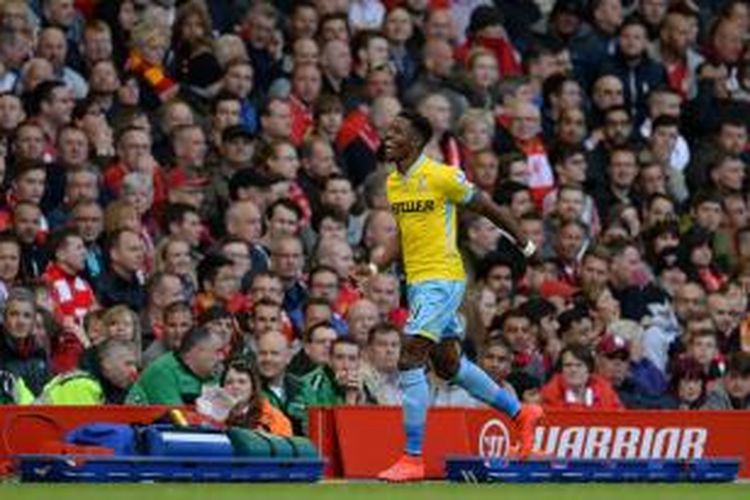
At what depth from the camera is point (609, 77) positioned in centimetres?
2733

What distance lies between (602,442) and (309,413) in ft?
6.80

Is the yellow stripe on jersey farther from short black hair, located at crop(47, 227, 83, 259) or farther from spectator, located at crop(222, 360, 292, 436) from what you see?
short black hair, located at crop(47, 227, 83, 259)

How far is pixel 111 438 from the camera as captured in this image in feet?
61.1

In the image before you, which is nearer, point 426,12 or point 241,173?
point 241,173

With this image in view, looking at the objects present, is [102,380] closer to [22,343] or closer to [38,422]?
[22,343]

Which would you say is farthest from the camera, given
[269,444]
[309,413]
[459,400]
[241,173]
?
[241,173]

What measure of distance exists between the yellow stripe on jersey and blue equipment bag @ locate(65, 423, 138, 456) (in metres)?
2.22

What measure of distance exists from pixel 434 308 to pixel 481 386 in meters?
0.65

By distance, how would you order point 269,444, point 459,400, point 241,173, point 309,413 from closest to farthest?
point 269,444, point 309,413, point 459,400, point 241,173

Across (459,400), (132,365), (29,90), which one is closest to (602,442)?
(459,400)

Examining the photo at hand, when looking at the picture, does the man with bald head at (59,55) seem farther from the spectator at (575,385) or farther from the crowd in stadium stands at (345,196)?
the spectator at (575,385)

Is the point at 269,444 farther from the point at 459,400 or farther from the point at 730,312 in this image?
the point at 730,312

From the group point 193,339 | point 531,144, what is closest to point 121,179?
point 193,339

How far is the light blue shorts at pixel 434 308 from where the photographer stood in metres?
19.4
